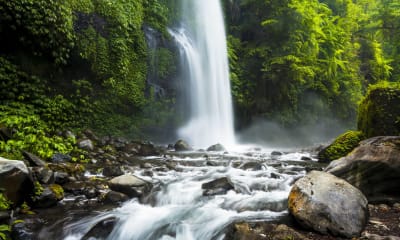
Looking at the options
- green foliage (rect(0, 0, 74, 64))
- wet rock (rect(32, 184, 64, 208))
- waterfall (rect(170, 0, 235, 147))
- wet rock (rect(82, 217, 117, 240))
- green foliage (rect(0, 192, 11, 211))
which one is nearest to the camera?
green foliage (rect(0, 192, 11, 211))

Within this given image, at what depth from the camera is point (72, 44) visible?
10711mm

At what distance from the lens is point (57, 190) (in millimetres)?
5590

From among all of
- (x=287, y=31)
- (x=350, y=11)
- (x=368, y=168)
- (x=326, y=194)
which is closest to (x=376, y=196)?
(x=368, y=168)

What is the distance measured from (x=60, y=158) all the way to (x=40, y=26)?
4.68 m

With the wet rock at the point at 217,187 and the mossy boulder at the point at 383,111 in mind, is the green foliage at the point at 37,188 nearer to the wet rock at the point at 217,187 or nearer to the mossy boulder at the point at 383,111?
the wet rock at the point at 217,187

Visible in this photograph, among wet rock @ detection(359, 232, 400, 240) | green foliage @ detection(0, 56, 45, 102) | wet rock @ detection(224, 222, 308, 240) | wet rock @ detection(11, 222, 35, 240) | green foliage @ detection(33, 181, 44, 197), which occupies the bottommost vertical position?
wet rock @ detection(359, 232, 400, 240)

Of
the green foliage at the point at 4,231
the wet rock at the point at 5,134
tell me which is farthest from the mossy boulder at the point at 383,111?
the wet rock at the point at 5,134

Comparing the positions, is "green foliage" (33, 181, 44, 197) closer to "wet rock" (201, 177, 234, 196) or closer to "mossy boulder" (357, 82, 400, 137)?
"wet rock" (201, 177, 234, 196)

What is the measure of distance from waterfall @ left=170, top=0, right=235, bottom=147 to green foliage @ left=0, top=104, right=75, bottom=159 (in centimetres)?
652

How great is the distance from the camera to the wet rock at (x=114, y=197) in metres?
5.67

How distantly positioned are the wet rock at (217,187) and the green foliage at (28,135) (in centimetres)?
399

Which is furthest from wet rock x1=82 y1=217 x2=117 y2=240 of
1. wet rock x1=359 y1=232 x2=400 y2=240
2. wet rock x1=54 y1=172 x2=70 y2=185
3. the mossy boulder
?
the mossy boulder

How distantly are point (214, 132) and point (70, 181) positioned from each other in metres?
9.95

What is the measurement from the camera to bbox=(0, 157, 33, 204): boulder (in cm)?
463
